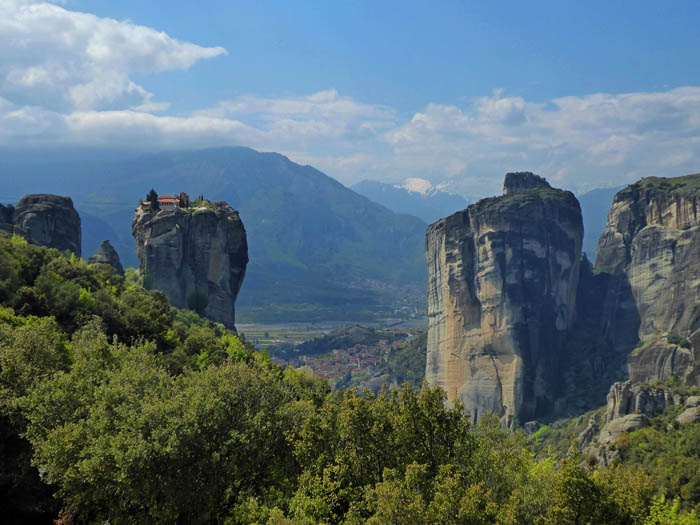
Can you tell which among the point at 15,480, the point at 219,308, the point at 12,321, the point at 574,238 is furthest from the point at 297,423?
the point at 574,238

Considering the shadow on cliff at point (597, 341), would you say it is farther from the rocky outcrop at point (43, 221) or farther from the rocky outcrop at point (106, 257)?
the rocky outcrop at point (43, 221)

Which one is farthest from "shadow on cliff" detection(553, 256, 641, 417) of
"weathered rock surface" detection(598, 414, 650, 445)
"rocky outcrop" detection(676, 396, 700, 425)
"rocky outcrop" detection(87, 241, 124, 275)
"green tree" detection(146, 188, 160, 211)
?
"rocky outcrop" detection(87, 241, 124, 275)

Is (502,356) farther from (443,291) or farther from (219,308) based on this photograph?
(219,308)

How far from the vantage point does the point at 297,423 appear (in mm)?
23438

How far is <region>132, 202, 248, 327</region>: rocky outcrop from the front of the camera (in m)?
83.4

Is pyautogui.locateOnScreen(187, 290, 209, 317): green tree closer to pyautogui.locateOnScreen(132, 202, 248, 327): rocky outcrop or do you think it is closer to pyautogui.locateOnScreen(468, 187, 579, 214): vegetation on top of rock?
pyautogui.locateOnScreen(132, 202, 248, 327): rocky outcrop

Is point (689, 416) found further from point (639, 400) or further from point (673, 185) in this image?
point (673, 185)

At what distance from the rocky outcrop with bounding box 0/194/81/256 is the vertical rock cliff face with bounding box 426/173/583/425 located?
268 ft

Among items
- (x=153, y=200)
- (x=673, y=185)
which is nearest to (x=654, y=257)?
(x=673, y=185)

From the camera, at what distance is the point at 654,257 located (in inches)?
4887

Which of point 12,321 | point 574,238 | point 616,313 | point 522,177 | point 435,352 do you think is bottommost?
point 435,352

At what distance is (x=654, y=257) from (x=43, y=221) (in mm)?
119380

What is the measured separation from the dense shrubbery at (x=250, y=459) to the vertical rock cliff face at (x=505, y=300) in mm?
101797

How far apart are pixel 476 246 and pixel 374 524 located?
119444mm
